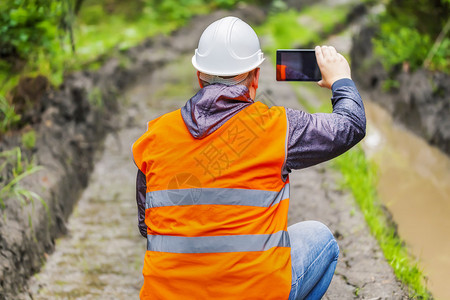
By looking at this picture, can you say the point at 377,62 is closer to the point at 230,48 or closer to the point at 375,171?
the point at 375,171

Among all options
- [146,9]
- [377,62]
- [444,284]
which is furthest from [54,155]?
[146,9]

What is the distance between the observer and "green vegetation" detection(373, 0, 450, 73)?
6152mm

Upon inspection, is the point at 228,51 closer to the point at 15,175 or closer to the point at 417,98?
the point at 15,175

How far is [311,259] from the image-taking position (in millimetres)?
2008

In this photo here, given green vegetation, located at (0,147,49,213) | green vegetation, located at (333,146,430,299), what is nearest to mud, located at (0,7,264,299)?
green vegetation, located at (0,147,49,213)

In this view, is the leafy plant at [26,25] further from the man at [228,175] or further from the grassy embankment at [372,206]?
the grassy embankment at [372,206]

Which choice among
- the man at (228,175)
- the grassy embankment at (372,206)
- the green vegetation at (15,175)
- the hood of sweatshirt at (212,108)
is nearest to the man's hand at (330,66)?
the man at (228,175)

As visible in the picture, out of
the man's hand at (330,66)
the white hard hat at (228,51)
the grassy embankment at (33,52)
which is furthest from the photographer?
the grassy embankment at (33,52)

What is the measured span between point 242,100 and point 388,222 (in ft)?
7.50

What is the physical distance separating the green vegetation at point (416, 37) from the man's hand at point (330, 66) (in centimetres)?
457

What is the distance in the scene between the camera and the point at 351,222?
343 centimetres

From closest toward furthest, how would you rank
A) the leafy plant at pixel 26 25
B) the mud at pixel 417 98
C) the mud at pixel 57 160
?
1. the mud at pixel 57 160
2. the leafy plant at pixel 26 25
3. the mud at pixel 417 98

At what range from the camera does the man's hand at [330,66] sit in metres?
1.93

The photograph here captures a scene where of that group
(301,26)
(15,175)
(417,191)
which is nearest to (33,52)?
(15,175)
